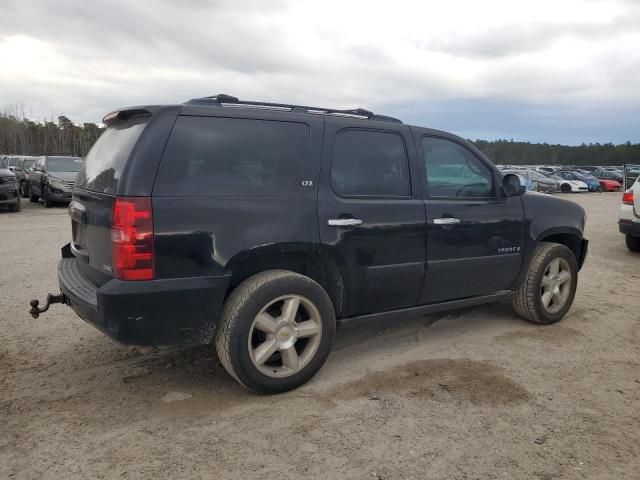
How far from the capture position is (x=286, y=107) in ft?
12.4

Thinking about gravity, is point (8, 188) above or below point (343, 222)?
below

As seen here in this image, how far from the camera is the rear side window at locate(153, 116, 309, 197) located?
3146 mm

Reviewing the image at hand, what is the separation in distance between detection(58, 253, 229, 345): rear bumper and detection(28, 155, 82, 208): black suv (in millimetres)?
15178

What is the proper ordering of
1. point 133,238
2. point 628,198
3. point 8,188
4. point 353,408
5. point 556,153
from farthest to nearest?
point 556,153 < point 8,188 < point 628,198 < point 353,408 < point 133,238

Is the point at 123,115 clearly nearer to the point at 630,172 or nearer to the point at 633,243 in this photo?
the point at 633,243

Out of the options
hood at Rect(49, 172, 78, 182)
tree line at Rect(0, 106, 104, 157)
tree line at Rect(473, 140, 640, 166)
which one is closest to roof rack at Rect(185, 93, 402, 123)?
hood at Rect(49, 172, 78, 182)

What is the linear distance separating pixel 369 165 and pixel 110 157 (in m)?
1.76

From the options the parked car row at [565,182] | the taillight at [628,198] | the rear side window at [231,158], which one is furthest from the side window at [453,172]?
the parked car row at [565,182]

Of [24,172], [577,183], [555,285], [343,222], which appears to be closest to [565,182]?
[577,183]

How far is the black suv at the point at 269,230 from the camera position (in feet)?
10.1

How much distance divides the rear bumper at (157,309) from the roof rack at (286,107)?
117 cm

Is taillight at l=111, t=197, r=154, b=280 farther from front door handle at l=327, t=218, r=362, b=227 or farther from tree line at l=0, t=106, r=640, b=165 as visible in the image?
tree line at l=0, t=106, r=640, b=165

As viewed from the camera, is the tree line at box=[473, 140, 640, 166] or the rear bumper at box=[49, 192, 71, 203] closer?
the rear bumper at box=[49, 192, 71, 203]

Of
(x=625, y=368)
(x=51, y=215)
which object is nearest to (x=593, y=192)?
(x=51, y=215)
